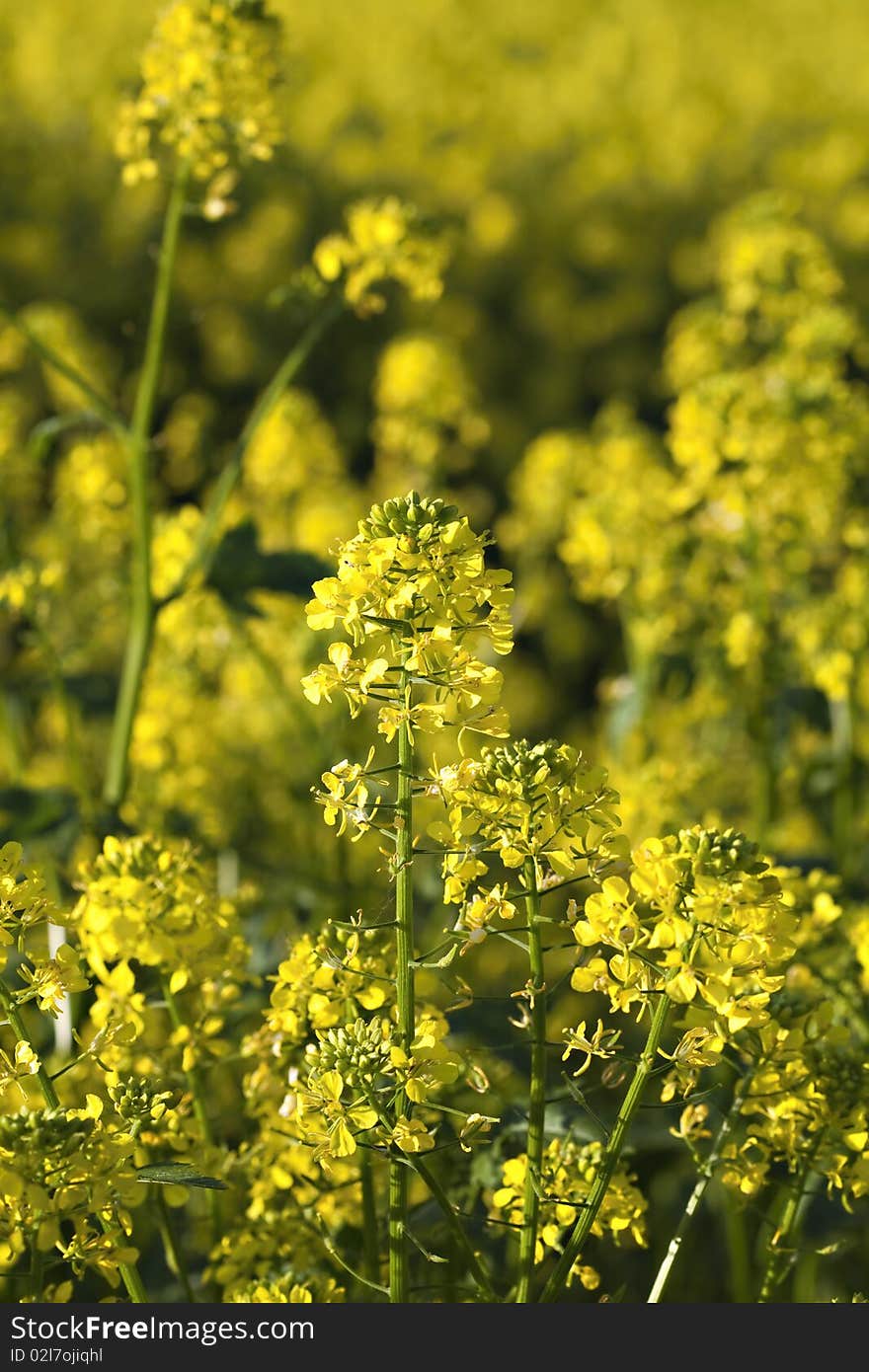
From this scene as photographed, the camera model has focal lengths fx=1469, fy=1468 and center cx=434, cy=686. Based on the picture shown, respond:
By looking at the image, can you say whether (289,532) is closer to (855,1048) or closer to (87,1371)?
(855,1048)

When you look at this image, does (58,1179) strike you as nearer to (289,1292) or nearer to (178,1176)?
(178,1176)

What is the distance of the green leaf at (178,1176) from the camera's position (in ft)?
4.66

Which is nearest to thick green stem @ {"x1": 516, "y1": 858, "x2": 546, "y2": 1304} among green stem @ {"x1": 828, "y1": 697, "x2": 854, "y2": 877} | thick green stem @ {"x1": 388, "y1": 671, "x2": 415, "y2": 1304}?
thick green stem @ {"x1": 388, "y1": 671, "x2": 415, "y2": 1304}

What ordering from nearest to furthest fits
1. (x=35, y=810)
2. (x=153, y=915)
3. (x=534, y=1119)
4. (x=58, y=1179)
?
(x=58, y=1179)
(x=534, y=1119)
(x=153, y=915)
(x=35, y=810)

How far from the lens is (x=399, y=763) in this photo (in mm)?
1407

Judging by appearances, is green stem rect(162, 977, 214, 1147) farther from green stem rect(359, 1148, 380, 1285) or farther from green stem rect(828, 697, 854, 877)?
green stem rect(828, 697, 854, 877)

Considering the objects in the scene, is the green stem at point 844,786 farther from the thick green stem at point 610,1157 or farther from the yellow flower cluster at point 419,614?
the yellow flower cluster at point 419,614

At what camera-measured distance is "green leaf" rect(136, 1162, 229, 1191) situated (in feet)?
4.66

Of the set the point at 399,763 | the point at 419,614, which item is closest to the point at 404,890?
the point at 399,763

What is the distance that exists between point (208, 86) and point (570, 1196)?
6.17 ft

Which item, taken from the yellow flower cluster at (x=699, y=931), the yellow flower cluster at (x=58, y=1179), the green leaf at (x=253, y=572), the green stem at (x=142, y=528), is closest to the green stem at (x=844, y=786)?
the green leaf at (x=253, y=572)

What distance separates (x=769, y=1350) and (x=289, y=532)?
10.3ft

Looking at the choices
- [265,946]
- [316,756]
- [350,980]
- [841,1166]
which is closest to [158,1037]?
[265,946]

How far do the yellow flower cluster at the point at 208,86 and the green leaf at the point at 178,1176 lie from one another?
1742mm
